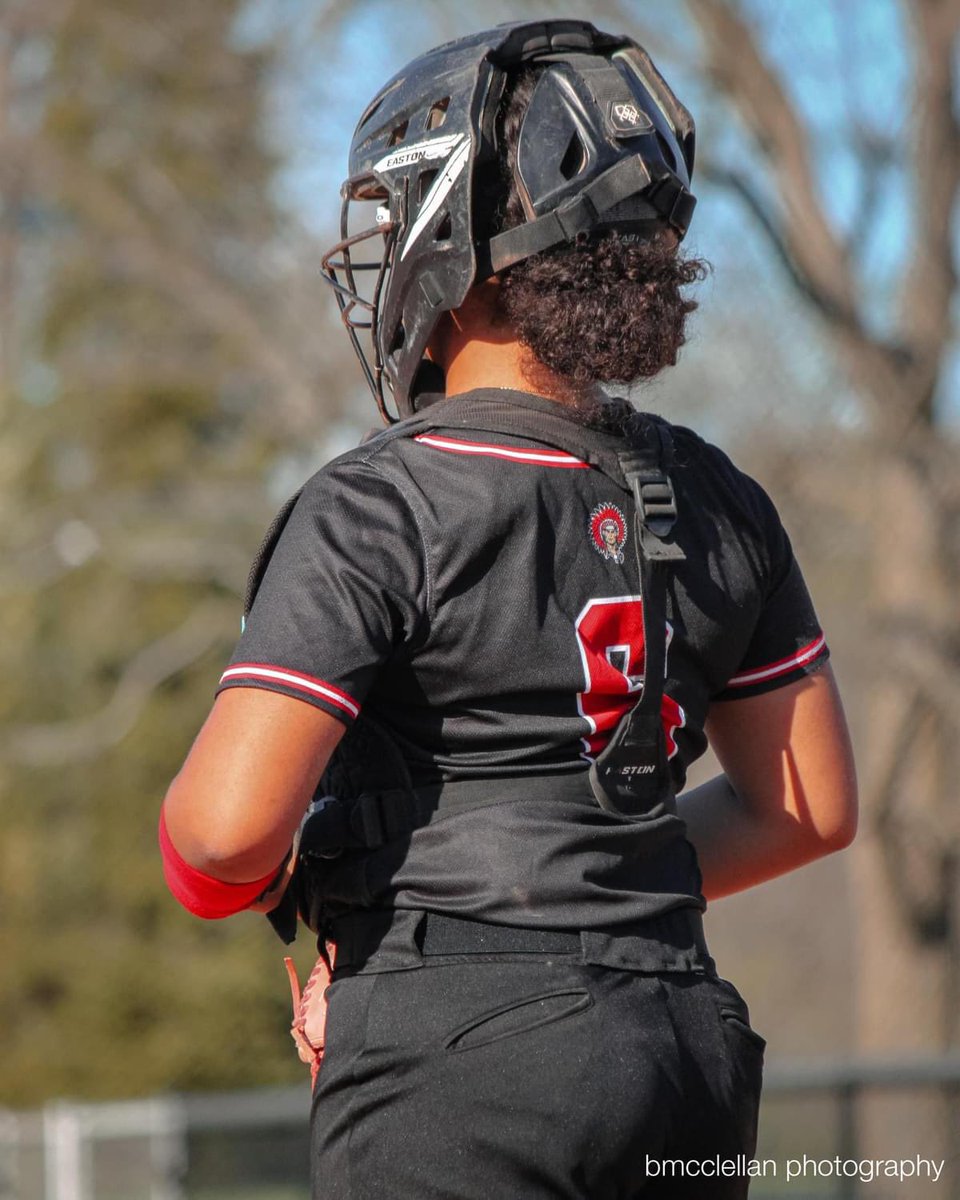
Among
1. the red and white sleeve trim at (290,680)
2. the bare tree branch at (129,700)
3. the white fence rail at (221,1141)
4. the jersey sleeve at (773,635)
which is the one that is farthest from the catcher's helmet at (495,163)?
the bare tree branch at (129,700)

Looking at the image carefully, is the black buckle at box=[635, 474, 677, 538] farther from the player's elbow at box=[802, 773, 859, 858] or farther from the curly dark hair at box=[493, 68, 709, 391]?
the player's elbow at box=[802, 773, 859, 858]

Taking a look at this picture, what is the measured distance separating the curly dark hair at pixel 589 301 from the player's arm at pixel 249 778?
21.0 inches

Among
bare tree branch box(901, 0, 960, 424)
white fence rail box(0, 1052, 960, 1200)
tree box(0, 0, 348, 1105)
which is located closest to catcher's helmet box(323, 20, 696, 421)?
white fence rail box(0, 1052, 960, 1200)

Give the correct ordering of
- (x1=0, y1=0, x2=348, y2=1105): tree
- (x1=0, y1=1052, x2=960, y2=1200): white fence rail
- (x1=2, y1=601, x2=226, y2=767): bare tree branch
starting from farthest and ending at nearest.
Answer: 1. (x1=2, y1=601, x2=226, y2=767): bare tree branch
2. (x1=0, y1=0, x2=348, y2=1105): tree
3. (x1=0, y1=1052, x2=960, y2=1200): white fence rail

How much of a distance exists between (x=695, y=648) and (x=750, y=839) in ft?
1.25

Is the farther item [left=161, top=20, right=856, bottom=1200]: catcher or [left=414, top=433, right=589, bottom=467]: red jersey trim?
[left=414, top=433, right=589, bottom=467]: red jersey trim

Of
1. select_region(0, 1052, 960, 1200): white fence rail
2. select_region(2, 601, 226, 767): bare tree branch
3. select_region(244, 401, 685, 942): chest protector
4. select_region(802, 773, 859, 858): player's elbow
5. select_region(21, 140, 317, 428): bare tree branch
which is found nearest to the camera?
select_region(244, 401, 685, 942): chest protector

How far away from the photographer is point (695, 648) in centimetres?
190

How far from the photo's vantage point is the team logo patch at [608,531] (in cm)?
181

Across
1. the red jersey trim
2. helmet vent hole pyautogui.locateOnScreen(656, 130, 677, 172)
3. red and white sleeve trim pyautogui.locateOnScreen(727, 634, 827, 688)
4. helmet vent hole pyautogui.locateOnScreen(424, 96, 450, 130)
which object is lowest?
red and white sleeve trim pyautogui.locateOnScreen(727, 634, 827, 688)

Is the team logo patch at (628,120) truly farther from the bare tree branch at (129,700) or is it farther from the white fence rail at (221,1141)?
the bare tree branch at (129,700)

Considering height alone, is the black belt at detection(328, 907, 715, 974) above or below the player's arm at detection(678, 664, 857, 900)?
below

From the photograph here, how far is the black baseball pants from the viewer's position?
1647 mm

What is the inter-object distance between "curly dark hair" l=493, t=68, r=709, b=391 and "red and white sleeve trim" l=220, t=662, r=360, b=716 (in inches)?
19.6
